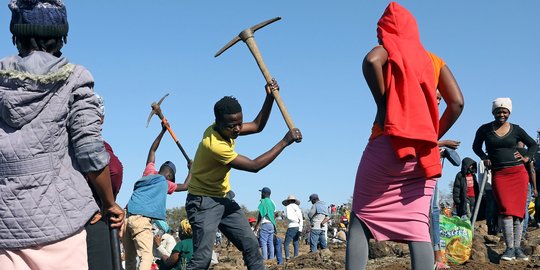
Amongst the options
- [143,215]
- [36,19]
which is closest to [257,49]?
[143,215]

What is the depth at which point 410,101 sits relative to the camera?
4.43 metres

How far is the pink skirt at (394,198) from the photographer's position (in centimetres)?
448

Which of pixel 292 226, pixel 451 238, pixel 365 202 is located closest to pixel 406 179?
pixel 365 202

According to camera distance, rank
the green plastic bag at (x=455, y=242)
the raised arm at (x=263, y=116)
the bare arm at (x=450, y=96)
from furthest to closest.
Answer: the green plastic bag at (x=455, y=242) → the raised arm at (x=263, y=116) → the bare arm at (x=450, y=96)

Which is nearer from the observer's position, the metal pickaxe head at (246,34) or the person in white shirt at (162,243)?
the metal pickaxe head at (246,34)

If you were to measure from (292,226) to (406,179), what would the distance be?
14043 mm

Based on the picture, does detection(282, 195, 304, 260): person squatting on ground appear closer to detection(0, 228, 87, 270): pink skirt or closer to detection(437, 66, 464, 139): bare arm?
detection(437, 66, 464, 139): bare arm

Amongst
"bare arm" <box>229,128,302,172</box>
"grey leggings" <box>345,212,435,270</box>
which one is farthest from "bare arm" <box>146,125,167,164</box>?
"grey leggings" <box>345,212,435,270</box>

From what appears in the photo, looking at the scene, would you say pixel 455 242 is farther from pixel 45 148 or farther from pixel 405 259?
pixel 45 148

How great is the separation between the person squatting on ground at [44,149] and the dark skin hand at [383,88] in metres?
1.63

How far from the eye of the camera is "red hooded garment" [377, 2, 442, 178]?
14.4 ft

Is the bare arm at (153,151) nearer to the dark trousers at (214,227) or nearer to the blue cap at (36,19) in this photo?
the dark trousers at (214,227)

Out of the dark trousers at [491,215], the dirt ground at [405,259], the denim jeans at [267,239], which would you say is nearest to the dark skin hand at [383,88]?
the dirt ground at [405,259]

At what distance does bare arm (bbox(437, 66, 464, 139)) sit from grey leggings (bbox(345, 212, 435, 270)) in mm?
780
